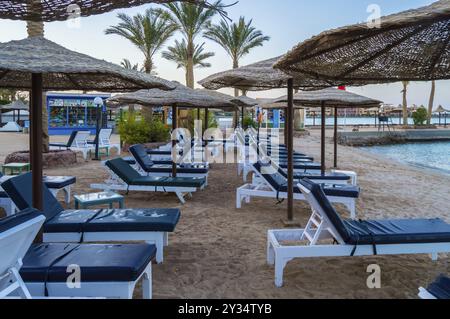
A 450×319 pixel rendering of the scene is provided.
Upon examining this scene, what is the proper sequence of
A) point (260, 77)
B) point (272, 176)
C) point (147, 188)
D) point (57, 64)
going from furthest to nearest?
point (147, 188) → point (272, 176) → point (260, 77) → point (57, 64)

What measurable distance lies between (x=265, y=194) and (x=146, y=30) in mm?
18817

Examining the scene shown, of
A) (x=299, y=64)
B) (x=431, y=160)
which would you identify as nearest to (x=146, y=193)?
(x=299, y=64)

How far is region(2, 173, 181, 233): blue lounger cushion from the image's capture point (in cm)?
402

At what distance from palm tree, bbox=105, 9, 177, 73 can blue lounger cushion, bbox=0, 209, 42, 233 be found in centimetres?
2167

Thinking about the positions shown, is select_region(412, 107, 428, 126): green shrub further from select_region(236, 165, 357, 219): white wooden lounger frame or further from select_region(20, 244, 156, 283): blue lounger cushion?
select_region(20, 244, 156, 283): blue lounger cushion

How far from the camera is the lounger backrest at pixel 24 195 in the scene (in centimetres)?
401

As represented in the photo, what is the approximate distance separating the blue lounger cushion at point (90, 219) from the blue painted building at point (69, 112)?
88.4 feet

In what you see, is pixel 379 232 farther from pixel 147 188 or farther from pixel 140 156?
pixel 140 156

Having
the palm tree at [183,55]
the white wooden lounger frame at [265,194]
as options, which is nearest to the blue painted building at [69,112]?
the palm tree at [183,55]

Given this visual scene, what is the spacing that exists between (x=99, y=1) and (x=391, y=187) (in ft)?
25.7

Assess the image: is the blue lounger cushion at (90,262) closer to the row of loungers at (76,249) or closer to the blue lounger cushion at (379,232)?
the row of loungers at (76,249)

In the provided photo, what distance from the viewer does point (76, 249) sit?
327 centimetres

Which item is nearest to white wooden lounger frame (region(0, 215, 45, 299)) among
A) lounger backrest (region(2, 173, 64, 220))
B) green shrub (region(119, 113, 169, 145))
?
lounger backrest (region(2, 173, 64, 220))

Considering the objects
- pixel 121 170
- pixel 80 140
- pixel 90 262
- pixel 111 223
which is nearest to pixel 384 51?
pixel 111 223
